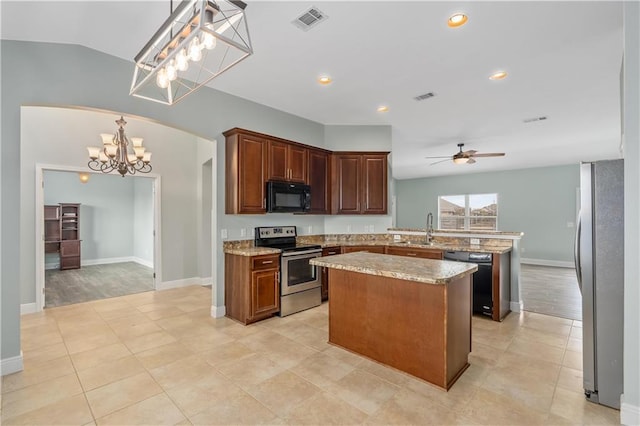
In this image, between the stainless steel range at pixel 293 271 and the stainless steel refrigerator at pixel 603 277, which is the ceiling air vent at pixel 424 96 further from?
the stainless steel range at pixel 293 271

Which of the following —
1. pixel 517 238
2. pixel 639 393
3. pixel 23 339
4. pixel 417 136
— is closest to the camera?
pixel 639 393

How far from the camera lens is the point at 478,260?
12.9 feet

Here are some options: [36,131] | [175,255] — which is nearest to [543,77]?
[175,255]

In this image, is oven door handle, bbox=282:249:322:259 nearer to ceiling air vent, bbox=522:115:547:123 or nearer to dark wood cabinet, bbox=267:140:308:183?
dark wood cabinet, bbox=267:140:308:183

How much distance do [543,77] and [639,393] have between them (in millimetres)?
3227

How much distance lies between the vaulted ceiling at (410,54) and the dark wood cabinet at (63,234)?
22.4 feet

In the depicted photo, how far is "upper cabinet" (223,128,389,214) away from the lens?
390 centimetres

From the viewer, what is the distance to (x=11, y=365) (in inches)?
99.5

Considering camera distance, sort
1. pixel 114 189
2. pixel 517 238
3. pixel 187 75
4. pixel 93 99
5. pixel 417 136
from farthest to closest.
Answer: pixel 114 189 < pixel 417 136 < pixel 517 238 < pixel 187 75 < pixel 93 99

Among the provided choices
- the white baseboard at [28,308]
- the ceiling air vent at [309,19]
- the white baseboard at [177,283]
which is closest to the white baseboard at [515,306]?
the ceiling air vent at [309,19]

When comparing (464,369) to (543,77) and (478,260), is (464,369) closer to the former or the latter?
(478,260)

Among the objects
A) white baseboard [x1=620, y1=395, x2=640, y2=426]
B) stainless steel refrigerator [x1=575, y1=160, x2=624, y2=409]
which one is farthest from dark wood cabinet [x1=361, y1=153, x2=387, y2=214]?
white baseboard [x1=620, y1=395, x2=640, y2=426]

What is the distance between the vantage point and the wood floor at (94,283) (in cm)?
499

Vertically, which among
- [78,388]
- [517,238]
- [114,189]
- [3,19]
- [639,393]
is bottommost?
[78,388]
